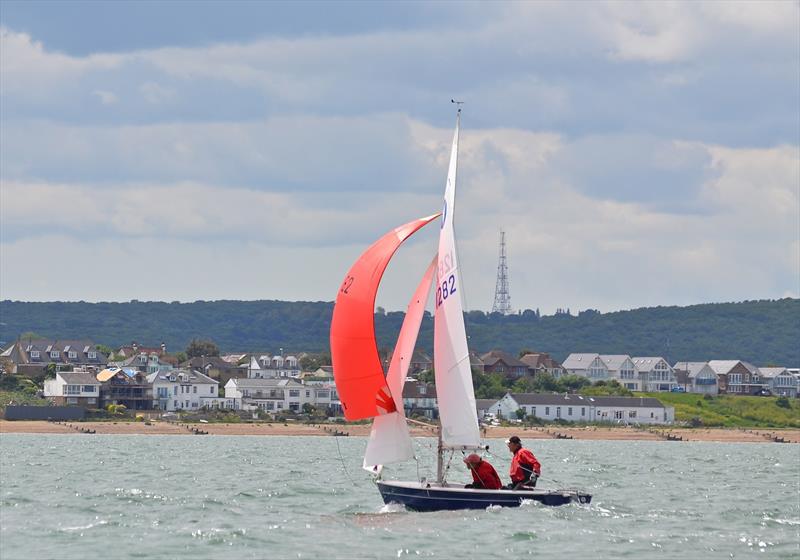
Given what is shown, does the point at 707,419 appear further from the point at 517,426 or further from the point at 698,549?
the point at 698,549

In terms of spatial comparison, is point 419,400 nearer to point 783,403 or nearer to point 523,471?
point 783,403

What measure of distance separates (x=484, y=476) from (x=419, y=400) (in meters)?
98.3

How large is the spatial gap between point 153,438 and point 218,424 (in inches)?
772

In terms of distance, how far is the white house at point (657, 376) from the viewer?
17162 centimetres

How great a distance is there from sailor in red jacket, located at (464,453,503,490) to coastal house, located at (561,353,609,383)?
139065 millimetres

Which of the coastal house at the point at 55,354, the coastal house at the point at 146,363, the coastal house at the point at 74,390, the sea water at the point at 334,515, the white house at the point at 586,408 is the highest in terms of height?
the coastal house at the point at 55,354

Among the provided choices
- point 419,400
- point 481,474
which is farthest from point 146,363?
point 481,474

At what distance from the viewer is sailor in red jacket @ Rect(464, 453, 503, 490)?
1425 inches

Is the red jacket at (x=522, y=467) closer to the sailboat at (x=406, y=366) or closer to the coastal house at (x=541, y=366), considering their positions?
the sailboat at (x=406, y=366)

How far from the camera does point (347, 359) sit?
36.3 m

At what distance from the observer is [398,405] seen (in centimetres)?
3700

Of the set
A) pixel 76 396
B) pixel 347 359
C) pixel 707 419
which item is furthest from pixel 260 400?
pixel 347 359

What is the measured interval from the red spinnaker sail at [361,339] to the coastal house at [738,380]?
14206 cm

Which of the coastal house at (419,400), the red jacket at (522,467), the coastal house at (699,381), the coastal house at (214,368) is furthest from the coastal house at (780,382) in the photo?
the red jacket at (522,467)
